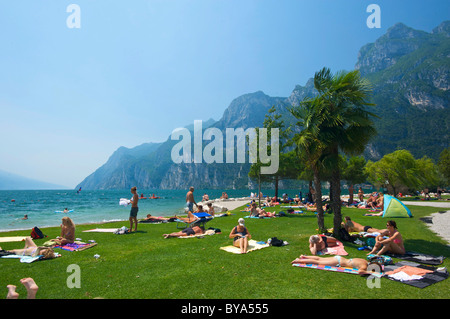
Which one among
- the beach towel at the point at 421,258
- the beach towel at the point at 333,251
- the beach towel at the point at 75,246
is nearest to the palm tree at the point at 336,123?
the beach towel at the point at 333,251

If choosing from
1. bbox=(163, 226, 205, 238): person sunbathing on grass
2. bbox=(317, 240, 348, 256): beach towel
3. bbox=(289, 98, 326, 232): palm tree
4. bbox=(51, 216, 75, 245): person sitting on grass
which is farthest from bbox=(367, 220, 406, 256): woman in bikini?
bbox=(51, 216, 75, 245): person sitting on grass

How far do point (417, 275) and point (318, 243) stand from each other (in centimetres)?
268

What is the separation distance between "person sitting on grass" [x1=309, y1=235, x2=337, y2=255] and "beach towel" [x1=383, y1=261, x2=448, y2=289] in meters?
1.92

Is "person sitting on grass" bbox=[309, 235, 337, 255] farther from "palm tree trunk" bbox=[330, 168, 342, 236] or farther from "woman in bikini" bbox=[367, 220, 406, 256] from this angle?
"palm tree trunk" bbox=[330, 168, 342, 236]

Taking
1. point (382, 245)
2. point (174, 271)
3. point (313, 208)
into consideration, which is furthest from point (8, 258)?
point (313, 208)

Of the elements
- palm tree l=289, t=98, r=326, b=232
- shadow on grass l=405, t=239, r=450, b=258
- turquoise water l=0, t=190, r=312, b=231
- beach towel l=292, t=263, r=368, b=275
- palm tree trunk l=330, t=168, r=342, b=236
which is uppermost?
palm tree l=289, t=98, r=326, b=232

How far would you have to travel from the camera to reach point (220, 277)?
5.67 meters

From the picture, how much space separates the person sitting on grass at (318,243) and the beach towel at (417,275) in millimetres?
1917

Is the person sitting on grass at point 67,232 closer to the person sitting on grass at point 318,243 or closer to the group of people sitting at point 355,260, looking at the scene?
the group of people sitting at point 355,260

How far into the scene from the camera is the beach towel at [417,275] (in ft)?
17.2

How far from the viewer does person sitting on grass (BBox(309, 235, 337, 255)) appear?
7655 millimetres

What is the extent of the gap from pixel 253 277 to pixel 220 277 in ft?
2.51

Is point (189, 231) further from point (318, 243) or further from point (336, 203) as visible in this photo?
point (336, 203)
